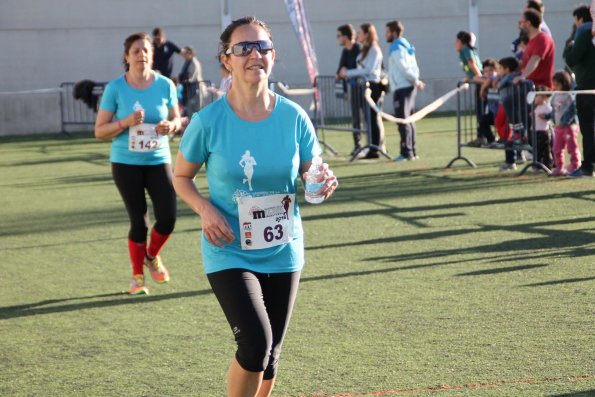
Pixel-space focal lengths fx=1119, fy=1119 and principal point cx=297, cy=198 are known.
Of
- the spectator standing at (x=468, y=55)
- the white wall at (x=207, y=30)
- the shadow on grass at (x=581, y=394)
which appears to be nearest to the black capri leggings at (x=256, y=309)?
the shadow on grass at (x=581, y=394)

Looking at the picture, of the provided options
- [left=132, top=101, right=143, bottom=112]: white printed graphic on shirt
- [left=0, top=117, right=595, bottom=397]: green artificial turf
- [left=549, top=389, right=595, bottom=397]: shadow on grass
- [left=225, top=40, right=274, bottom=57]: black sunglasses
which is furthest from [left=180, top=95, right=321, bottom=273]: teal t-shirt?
[left=132, top=101, right=143, bottom=112]: white printed graphic on shirt

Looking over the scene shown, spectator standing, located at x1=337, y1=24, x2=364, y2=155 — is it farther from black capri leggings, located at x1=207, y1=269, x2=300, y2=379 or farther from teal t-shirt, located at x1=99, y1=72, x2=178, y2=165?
black capri leggings, located at x1=207, y1=269, x2=300, y2=379

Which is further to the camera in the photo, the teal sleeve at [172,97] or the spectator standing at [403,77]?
the spectator standing at [403,77]

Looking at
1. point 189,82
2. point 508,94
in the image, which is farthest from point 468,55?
point 189,82

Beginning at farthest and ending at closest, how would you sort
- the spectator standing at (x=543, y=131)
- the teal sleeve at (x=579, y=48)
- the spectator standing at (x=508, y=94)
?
the spectator standing at (x=508, y=94) → the spectator standing at (x=543, y=131) → the teal sleeve at (x=579, y=48)

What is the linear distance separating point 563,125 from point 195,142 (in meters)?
10.1

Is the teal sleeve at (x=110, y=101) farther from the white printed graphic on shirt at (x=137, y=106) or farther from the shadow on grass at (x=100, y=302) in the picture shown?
the shadow on grass at (x=100, y=302)

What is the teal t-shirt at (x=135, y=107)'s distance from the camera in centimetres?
839

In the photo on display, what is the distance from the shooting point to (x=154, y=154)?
27.6 ft

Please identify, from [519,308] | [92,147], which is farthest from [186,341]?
[92,147]

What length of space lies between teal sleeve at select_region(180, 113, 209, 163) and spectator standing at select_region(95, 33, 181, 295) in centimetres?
361

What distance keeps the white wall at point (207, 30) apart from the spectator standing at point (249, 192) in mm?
24817

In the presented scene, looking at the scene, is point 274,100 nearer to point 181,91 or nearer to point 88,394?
point 88,394

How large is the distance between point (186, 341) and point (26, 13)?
76.0 feet
